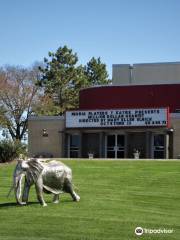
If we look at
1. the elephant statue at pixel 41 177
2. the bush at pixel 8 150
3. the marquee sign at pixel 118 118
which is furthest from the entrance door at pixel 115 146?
the elephant statue at pixel 41 177

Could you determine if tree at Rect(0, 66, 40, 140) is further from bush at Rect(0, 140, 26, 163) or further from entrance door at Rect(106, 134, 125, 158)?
bush at Rect(0, 140, 26, 163)

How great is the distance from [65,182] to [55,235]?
3429 millimetres

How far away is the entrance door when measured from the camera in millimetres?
43500

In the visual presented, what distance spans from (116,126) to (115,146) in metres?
1.78

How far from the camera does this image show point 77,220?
1310cm

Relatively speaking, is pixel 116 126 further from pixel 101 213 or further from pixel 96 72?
pixel 96 72

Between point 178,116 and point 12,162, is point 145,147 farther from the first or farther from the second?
point 12,162

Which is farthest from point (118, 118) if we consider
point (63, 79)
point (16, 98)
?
point (63, 79)

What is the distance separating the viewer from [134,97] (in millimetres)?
45719

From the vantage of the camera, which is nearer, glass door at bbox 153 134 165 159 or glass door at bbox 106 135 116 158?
glass door at bbox 153 134 165 159

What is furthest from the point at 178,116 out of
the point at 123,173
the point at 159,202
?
the point at 159,202

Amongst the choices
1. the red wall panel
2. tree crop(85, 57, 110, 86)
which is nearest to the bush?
the red wall panel

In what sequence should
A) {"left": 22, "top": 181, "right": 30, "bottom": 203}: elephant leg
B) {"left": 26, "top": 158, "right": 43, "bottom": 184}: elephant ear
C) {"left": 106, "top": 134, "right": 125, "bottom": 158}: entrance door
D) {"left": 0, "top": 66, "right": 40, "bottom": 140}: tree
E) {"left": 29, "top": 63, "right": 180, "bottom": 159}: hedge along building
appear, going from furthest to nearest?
{"left": 0, "top": 66, "right": 40, "bottom": 140}: tree
{"left": 106, "top": 134, "right": 125, "bottom": 158}: entrance door
{"left": 29, "top": 63, "right": 180, "bottom": 159}: hedge along building
{"left": 22, "top": 181, "right": 30, "bottom": 203}: elephant leg
{"left": 26, "top": 158, "right": 43, "bottom": 184}: elephant ear

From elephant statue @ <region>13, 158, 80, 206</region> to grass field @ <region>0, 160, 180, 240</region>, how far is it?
42 cm
